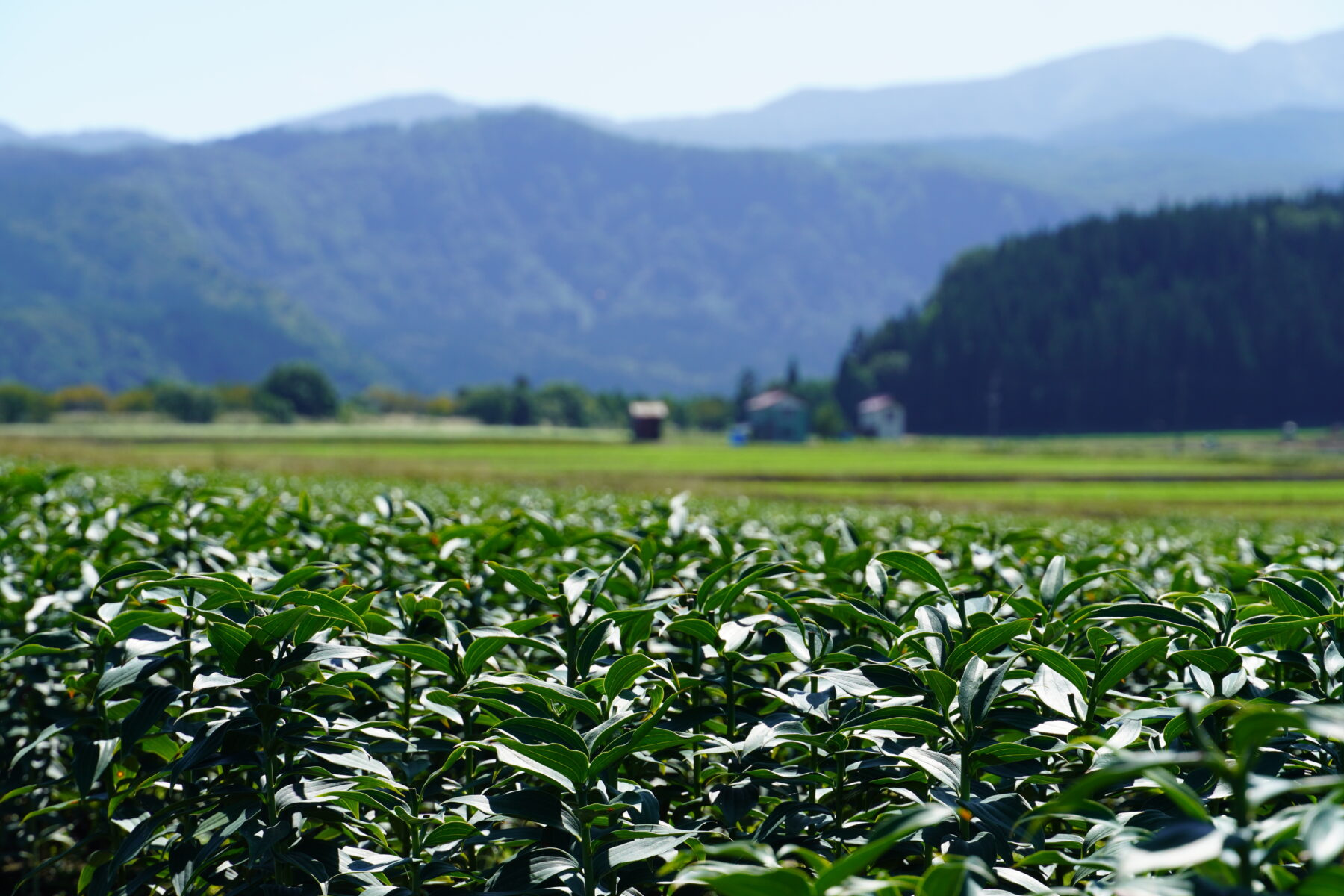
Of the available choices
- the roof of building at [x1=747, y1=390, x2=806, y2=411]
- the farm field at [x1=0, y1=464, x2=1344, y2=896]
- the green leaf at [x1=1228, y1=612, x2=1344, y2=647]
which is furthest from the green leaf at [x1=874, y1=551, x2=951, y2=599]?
the roof of building at [x1=747, y1=390, x2=806, y2=411]

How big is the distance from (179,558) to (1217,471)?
67.3 metres

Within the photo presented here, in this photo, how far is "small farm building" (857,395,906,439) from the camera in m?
149

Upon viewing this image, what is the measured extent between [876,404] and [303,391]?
87880 millimetres

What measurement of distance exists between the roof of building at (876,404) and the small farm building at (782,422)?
1027 cm

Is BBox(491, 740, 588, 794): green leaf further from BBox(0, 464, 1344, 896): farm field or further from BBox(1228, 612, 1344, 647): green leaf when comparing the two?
BBox(1228, 612, 1344, 647): green leaf

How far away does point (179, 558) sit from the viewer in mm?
3680

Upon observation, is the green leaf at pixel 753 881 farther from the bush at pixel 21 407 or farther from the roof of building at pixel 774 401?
the roof of building at pixel 774 401

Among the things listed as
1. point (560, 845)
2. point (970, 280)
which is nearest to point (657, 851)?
point (560, 845)

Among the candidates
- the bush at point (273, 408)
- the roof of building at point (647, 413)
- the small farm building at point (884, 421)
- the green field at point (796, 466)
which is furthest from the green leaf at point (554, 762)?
the small farm building at point (884, 421)

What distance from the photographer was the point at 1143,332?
141375 millimetres

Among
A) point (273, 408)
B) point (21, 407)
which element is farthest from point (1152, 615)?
point (273, 408)

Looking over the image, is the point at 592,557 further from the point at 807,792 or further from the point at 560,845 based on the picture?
A: the point at 560,845

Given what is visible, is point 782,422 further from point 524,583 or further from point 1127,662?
point 1127,662

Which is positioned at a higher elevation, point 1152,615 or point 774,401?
point 774,401
